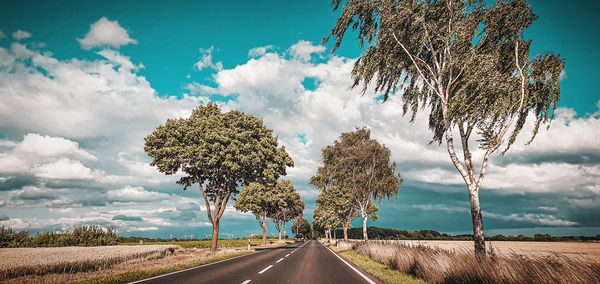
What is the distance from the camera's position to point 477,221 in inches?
472

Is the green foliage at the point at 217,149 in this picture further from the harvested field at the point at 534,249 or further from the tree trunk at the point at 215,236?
the harvested field at the point at 534,249

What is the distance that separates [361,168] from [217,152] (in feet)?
60.9

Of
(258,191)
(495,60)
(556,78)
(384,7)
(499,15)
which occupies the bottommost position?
(258,191)

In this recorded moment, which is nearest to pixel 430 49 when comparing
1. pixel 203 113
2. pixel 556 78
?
pixel 556 78

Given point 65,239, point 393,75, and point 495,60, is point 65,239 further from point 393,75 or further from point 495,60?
point 495,60

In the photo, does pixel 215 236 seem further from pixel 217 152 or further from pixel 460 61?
pixel 460 61

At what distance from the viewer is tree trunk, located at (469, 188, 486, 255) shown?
1156 cm

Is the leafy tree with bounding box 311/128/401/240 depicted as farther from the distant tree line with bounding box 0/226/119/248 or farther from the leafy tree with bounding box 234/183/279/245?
the distant tree line with bounding box 0/226/119/248

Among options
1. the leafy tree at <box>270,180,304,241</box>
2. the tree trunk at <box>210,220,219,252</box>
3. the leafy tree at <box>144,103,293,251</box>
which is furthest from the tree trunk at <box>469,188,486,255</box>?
the leafy tree at <box>270,180,304,241</box>

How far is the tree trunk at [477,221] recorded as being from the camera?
11.6 m

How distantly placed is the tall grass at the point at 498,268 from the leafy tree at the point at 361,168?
22620 mm

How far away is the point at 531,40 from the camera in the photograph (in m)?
12.6

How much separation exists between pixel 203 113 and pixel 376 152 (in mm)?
19743

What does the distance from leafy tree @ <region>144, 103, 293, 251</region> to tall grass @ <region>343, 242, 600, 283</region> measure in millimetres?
15941
